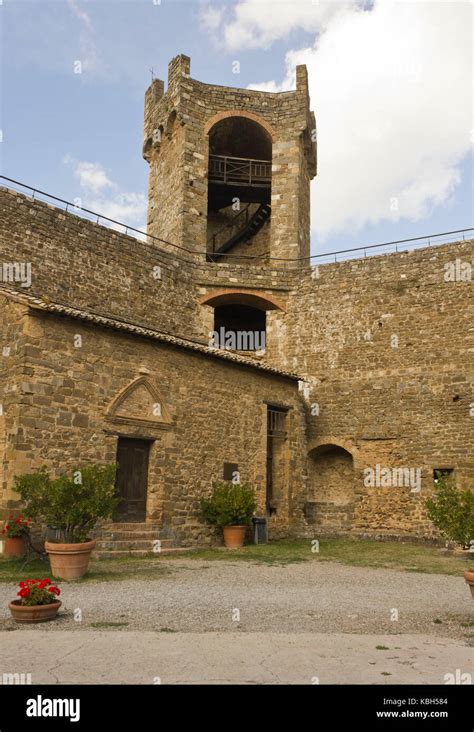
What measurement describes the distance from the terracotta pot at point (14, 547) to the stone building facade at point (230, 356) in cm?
48

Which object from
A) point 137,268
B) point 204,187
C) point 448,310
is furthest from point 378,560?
point 204,187

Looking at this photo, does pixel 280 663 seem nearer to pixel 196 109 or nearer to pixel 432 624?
pixel 432 624

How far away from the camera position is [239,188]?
947 inches

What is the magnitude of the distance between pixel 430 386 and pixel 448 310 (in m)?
2.08

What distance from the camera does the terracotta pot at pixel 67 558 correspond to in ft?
28.7

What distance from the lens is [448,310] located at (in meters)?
16.6

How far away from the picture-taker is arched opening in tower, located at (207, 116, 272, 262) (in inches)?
922

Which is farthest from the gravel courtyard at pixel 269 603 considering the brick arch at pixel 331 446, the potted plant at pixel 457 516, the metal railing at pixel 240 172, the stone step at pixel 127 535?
the metal railing at pixel 240 172

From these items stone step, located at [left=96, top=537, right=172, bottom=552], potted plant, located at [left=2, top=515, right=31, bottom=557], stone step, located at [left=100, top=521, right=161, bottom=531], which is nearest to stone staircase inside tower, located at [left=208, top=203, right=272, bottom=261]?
stone step, located at [left=100, top=521, right=161, bottom=531]

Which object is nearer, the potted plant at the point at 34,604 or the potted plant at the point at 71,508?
the potted plant at the point at 34,604

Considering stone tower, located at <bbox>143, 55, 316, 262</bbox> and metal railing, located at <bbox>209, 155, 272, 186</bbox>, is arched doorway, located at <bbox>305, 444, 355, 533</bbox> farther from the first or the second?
metal railing, located at <bbox>209, 155, 272, 186</bbox>

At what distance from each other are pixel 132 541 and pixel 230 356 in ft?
16.2

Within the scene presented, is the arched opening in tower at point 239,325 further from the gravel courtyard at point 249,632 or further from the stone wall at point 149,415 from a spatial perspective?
the gravel courtyard at point 249,632

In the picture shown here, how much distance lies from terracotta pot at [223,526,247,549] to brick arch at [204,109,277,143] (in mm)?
14445
